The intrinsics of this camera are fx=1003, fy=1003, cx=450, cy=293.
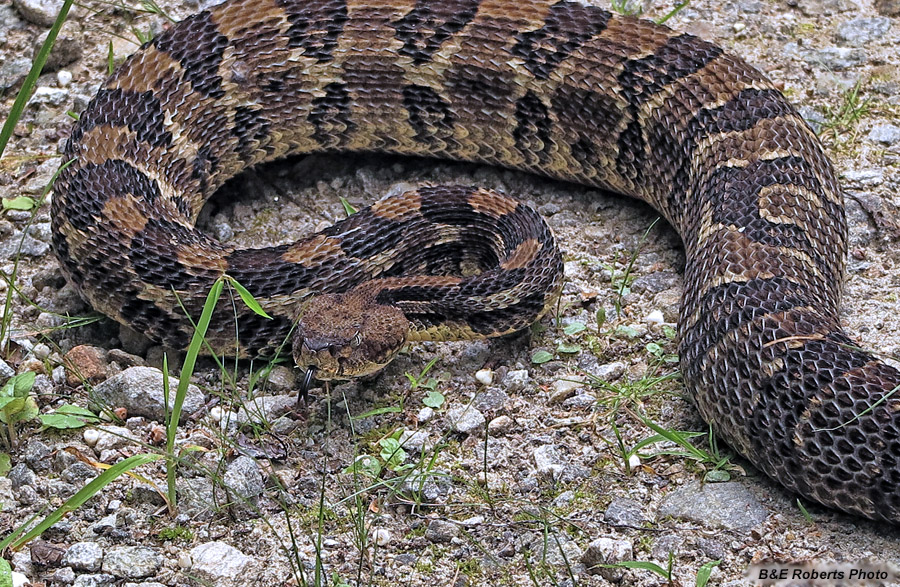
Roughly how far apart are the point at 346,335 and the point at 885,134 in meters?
4.16

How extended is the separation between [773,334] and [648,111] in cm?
217

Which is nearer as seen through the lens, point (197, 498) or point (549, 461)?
point (197, 498)

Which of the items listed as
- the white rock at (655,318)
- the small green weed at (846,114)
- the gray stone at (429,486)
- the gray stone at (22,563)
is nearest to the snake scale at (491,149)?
the white rock at (655,318)

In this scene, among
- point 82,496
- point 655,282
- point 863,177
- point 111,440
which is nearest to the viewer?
point 82,496

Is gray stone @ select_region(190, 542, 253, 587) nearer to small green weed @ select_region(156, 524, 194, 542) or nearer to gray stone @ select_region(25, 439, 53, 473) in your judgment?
small green weed @ select_region(156, 524, 194, 542)

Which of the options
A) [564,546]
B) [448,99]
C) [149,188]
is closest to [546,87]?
[448,99]

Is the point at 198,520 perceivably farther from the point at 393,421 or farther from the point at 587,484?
the point at 587,484

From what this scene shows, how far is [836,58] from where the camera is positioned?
759 cm

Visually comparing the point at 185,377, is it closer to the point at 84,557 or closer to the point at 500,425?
the point at 84,557

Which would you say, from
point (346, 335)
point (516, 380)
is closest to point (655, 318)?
point (516, 380)

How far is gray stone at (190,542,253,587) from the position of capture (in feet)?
13.8

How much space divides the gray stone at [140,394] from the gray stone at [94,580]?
1.07m

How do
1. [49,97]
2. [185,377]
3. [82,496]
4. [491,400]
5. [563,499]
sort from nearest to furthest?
[82,496] < [185,377] < [563,499] < [491,400] < [49,97]

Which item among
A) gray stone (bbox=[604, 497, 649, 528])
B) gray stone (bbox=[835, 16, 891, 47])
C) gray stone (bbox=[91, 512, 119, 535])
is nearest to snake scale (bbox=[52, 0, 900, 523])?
gray stone (bbox=[604, 497, 649, 528])
